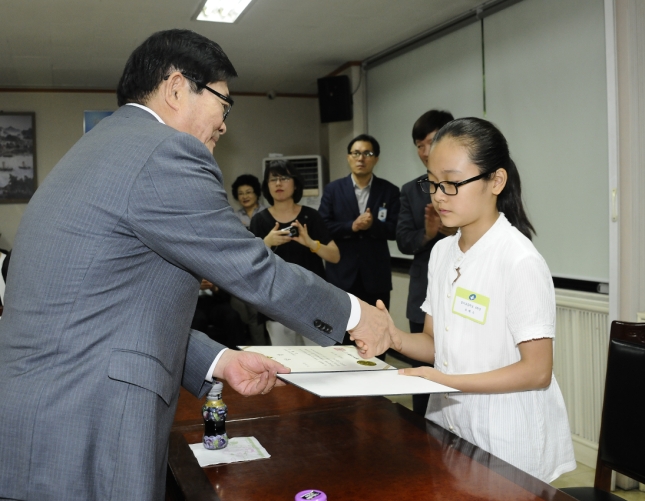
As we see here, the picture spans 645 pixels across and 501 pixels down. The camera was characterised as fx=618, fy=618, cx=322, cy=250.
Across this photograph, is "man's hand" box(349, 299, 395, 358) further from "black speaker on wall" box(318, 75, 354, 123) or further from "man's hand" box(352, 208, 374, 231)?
"black speaker on wall" box(318, 75, 354, 123)

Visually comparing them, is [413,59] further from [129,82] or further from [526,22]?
[129,82]

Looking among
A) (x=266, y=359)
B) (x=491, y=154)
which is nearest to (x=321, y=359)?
(x=266, y=359)

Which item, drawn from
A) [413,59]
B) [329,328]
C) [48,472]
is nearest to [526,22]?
[413,59]

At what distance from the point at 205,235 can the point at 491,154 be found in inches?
30.6

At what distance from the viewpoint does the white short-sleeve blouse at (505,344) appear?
1460 mm

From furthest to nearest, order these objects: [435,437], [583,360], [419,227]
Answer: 1. [583,360]
2. [419,227]
3. [435,437]

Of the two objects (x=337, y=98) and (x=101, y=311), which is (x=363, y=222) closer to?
(x=337, y=98)

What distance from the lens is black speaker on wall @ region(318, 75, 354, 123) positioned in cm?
612

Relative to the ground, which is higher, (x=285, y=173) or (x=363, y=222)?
(x=285, y=173)

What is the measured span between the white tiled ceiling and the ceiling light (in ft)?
0.26

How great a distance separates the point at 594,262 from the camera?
3453mm

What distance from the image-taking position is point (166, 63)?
1.39 m

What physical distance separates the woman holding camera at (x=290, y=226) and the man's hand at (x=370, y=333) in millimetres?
2198

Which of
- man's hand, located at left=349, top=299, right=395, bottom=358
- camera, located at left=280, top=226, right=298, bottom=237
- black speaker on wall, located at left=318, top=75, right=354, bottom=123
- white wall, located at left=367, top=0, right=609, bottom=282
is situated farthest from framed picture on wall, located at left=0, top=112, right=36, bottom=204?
man's hand, located at left=349, top=299, right=395, bottom=358
